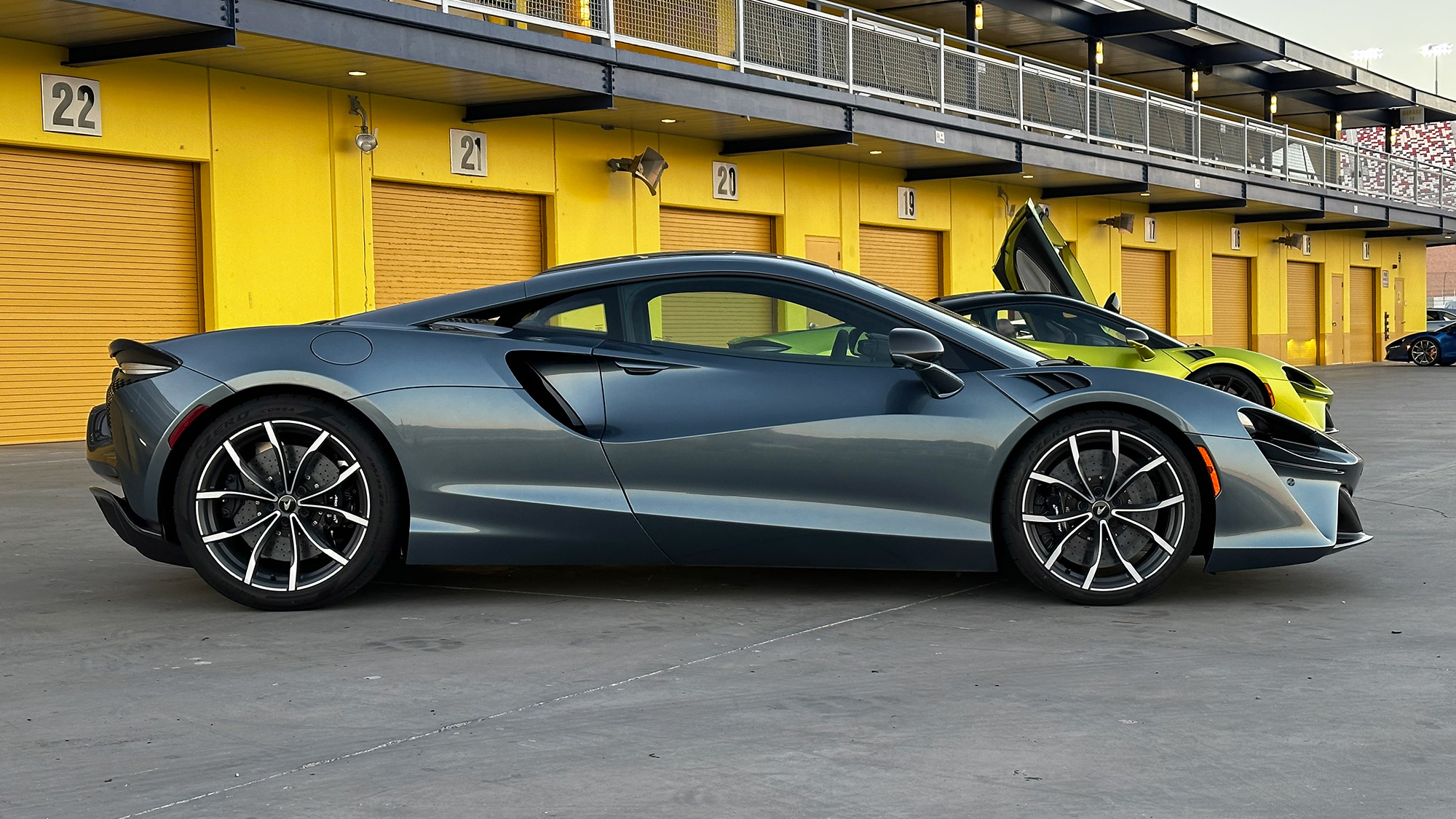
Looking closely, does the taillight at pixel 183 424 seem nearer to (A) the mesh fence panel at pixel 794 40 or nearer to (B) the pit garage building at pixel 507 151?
(B) the pit garage building at pixel 507 151

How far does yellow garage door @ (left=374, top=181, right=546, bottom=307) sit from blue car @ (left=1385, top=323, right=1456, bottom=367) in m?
26.6

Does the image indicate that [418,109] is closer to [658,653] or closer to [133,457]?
[133,457]

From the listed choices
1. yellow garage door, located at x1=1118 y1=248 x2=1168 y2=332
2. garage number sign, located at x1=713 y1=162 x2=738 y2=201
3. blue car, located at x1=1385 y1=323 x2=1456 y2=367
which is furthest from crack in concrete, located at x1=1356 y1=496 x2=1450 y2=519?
blue car, located at x1=1385 y1=323 x2=1456 y2=367

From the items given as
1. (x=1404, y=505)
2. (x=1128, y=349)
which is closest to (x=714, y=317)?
(x=1404, y=505)

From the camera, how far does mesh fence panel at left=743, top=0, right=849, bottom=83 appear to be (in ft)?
58.5

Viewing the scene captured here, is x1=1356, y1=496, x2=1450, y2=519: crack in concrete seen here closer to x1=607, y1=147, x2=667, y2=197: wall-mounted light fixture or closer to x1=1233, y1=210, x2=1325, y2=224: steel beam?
x1=607, y1=147, x2=667, y2=197: wall-mounted light fixture

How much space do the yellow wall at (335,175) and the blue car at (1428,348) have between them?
1785cm

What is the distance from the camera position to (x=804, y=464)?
16.7 feet

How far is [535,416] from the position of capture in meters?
5.11

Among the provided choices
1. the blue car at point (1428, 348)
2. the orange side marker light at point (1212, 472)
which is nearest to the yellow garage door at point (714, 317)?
the orange side marker light at point (1212, 472)

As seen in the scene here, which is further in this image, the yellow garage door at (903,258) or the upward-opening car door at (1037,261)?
the yellow garage door at (903,258)

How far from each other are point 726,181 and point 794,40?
280cm

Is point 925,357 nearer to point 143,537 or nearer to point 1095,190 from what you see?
point 143,537

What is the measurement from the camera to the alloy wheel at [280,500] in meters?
5.05
